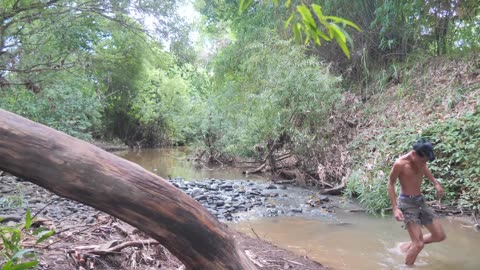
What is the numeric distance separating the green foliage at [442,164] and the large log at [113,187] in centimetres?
614

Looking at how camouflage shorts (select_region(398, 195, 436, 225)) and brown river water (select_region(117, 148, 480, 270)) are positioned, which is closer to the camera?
camouflage shorts (select_region(398, 195, 436, 225))

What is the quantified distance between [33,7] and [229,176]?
743 centimetres

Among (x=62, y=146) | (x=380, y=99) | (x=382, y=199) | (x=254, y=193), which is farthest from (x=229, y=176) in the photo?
(x=62, y=146)

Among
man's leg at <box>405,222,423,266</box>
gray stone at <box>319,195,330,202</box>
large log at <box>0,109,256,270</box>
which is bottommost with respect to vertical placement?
gray stone at <box>319,195,330,202</box>

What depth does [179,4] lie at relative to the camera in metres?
12.1

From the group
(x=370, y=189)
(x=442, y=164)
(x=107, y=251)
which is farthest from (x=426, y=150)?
(x=107, y=251)

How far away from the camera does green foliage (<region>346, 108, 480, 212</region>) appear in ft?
23.6

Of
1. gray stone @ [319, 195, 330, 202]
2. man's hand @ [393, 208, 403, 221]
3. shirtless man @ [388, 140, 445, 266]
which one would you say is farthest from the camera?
gray stone @ [319, 195, 330, 202]

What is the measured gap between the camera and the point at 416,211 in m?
5.09

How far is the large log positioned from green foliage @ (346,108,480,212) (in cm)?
614

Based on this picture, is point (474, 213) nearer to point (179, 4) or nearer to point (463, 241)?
point (463, 241)

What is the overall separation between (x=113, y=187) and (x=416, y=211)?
4180mm

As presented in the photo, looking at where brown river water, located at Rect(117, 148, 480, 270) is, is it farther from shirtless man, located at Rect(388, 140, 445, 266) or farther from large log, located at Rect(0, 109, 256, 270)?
large log, located at Rect(0, 109, 256, 270)

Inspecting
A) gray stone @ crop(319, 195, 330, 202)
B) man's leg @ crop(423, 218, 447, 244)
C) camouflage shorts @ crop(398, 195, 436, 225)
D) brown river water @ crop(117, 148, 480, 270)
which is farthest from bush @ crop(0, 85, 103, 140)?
man's leg @ crop(423, 218, 447, 244)
